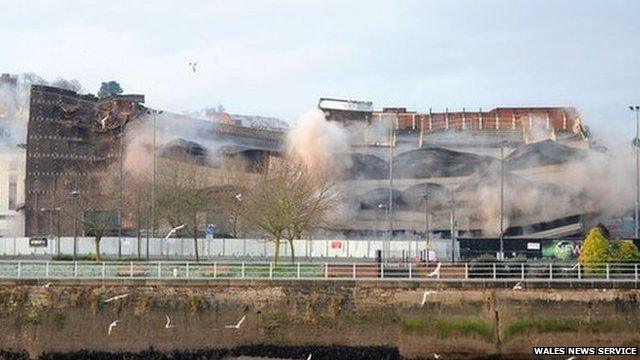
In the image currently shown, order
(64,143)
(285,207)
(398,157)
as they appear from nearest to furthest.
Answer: (285,207) → (64,143) → (398,157)

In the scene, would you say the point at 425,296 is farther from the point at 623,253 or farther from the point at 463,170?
the point at 463,170

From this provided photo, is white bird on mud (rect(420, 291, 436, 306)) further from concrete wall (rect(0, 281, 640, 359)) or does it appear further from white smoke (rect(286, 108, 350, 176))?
white smoke (rect(286, 108, 350, 176))

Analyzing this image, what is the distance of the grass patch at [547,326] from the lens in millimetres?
44812

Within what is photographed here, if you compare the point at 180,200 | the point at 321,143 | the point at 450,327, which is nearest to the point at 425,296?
the point at 450,327

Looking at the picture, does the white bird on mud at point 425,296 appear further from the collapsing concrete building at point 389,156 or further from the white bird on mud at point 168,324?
the collapsing concrete building at point 389,156

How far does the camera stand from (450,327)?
148ft

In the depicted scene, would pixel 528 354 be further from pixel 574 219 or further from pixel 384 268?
pixel 574 219

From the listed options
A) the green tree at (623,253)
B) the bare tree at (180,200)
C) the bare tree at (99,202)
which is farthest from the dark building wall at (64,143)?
the green tree at (623,253)

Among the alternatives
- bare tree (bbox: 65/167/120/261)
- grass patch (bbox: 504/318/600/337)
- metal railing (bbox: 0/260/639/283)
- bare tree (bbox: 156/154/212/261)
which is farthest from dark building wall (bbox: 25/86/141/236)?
grass patch (bbox: 504/318/600/337)

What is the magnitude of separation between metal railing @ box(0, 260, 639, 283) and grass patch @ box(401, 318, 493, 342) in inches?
77.0

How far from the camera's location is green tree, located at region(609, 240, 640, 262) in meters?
49.8

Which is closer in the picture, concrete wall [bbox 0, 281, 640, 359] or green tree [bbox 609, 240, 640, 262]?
concrete wall [bbox 0, 281, 640, 359]

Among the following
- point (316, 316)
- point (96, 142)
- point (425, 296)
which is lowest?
point (316, 316)

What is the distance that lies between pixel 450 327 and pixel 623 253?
11.0 metres
